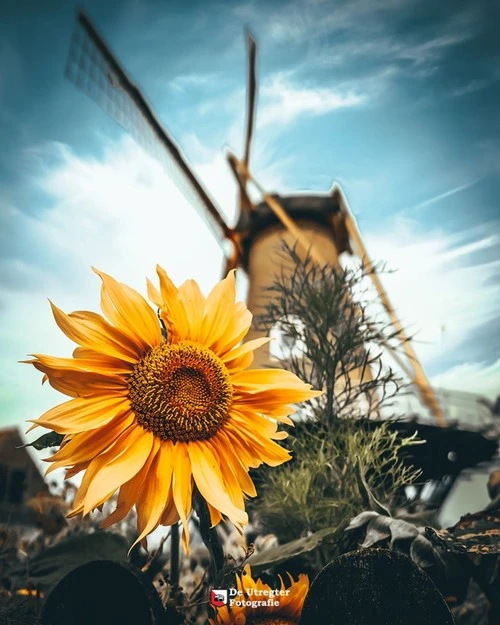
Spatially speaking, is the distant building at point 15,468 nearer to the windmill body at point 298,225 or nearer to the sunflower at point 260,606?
the windmill body at point 298,225

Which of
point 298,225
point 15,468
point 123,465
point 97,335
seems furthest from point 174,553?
point 298,225

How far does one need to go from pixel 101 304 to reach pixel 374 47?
2418 millimetres

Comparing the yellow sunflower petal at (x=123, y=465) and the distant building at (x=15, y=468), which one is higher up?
the yellow sunflower petal at (x=123, y=465)

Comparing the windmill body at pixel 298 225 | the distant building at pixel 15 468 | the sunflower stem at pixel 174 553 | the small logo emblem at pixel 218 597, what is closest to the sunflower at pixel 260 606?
the small logo emblem at pixel 218 597

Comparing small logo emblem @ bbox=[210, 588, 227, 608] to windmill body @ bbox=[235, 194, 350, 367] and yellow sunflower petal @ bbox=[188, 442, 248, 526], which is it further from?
windmill body @ bbox=[235, 194, 350, 367]

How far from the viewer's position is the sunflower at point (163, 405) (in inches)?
29.2

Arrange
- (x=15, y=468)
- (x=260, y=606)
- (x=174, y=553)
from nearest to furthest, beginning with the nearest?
(x=260, y=606), (x=174, y=553), (x=15, y=468)

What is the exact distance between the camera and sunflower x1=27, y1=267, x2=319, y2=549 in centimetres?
74

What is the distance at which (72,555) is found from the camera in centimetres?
104

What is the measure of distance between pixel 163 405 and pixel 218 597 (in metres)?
0.29

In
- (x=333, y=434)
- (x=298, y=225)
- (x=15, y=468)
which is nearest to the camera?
(x=333, y=434)

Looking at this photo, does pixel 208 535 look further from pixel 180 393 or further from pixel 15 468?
pixel 15 468

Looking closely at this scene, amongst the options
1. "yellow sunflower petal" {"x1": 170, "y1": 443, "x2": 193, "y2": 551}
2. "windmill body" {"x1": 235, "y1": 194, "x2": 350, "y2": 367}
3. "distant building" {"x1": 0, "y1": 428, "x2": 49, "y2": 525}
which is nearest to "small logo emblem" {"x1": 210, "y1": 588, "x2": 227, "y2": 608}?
"yellow sunflower petal" {"x1": 170, "y1": 443, "x2": 193, "y2": 551}

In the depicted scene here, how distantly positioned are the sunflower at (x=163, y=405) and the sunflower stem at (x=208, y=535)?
20 mm
